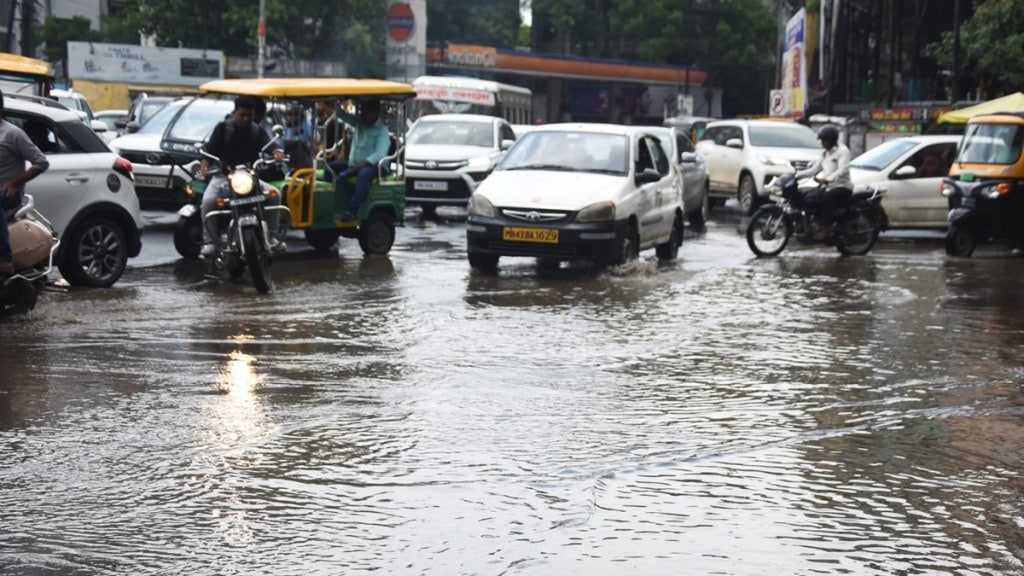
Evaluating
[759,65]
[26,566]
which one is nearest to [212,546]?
[26,566]

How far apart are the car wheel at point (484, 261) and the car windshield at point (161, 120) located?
22.9ft

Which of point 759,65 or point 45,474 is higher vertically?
point 759,65

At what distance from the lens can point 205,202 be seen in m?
13.3

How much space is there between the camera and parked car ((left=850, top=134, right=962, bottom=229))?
22.3 meters

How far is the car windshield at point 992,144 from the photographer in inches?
766

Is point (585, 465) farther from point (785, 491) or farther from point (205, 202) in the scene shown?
point (205, 202)

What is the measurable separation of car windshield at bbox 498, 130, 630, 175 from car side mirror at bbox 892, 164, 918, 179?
6.54 meters

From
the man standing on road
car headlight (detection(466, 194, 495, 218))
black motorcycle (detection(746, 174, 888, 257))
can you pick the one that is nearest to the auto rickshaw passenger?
car headlight (detection(466, 194, 495, 218))

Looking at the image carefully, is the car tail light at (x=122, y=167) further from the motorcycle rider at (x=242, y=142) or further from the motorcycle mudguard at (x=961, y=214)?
the motorcycle mudguard at (x=961, y=214)

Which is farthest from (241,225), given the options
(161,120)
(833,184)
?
(161,120)

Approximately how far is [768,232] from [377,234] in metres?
4.88

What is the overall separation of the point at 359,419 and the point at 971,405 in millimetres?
3360

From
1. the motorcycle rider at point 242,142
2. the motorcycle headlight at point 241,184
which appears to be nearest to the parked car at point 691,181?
the motorcycle rider at point 242,142

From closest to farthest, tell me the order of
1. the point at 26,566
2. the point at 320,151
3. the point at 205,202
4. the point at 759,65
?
1. the point at 26,566
2. the point at 205,202
3. the point at 320,151
4. the point at 759,65
